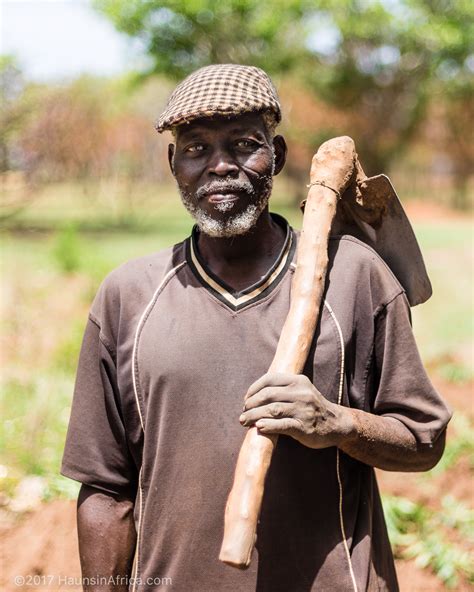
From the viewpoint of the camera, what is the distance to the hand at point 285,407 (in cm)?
143

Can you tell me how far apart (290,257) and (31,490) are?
321cm

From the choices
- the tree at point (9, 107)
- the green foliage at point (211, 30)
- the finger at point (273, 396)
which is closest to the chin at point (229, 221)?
the finger at point (273, 396)

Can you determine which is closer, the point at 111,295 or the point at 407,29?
the point at 111,295

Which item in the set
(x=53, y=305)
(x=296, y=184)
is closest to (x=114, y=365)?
(x=53, y=305)

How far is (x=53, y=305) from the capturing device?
8.52 m

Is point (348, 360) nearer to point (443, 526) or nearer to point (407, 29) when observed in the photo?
point (443, 526)

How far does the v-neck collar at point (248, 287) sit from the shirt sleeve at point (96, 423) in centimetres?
28

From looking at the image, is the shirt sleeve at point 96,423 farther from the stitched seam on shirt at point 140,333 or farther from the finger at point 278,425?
the finger at point 278,425

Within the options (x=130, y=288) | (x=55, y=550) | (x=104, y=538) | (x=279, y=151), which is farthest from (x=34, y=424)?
(x=279, y=151)

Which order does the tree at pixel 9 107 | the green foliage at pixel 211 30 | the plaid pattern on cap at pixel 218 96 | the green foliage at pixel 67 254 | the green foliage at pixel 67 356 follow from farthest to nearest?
the green foliage at pixel 211 30 < the tree at pixel 9 107 < the green foliage at pixel 67 254 < the green foliage at pixel 67 356 < the plaid pattern on cap at pixel 218 96

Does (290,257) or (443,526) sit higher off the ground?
(290,257)

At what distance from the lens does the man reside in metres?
1.65

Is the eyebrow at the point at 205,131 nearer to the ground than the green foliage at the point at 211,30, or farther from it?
nearer to the ground

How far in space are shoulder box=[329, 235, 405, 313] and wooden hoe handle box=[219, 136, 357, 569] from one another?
6cm
